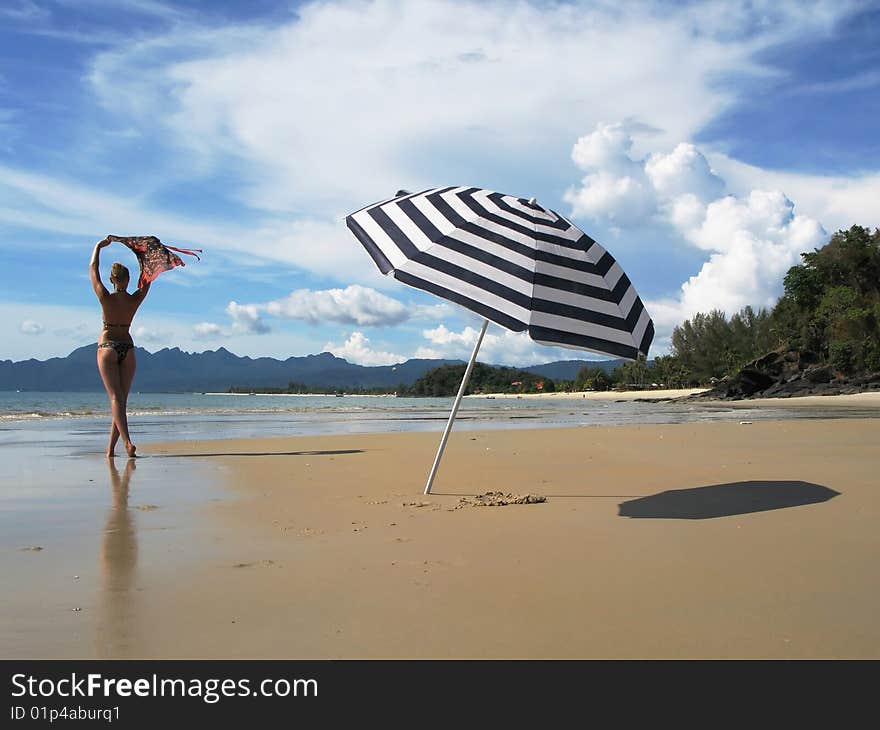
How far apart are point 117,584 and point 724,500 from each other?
444 centimetres

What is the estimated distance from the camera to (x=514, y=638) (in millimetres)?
2744

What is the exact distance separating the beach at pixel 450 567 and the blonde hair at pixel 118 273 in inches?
101

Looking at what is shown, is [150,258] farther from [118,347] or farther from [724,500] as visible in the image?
[724,500]

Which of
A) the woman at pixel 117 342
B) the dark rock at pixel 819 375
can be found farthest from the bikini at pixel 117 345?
the dark rock at pixel 819 375

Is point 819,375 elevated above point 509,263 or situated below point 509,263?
below

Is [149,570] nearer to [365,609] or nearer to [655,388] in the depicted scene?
[365,609]

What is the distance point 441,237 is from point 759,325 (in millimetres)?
92752

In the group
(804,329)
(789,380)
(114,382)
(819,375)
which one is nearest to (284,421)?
(114,382)

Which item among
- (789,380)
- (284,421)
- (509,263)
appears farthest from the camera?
(789,380)

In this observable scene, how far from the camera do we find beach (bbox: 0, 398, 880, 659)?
8.95ft

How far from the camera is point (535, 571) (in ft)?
12.1

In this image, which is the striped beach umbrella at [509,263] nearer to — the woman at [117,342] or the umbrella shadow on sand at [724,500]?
the umbrella shadow on sand at [724,500]

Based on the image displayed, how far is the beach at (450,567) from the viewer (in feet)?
8.95

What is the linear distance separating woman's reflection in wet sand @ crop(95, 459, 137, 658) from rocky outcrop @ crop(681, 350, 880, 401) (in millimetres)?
51204
